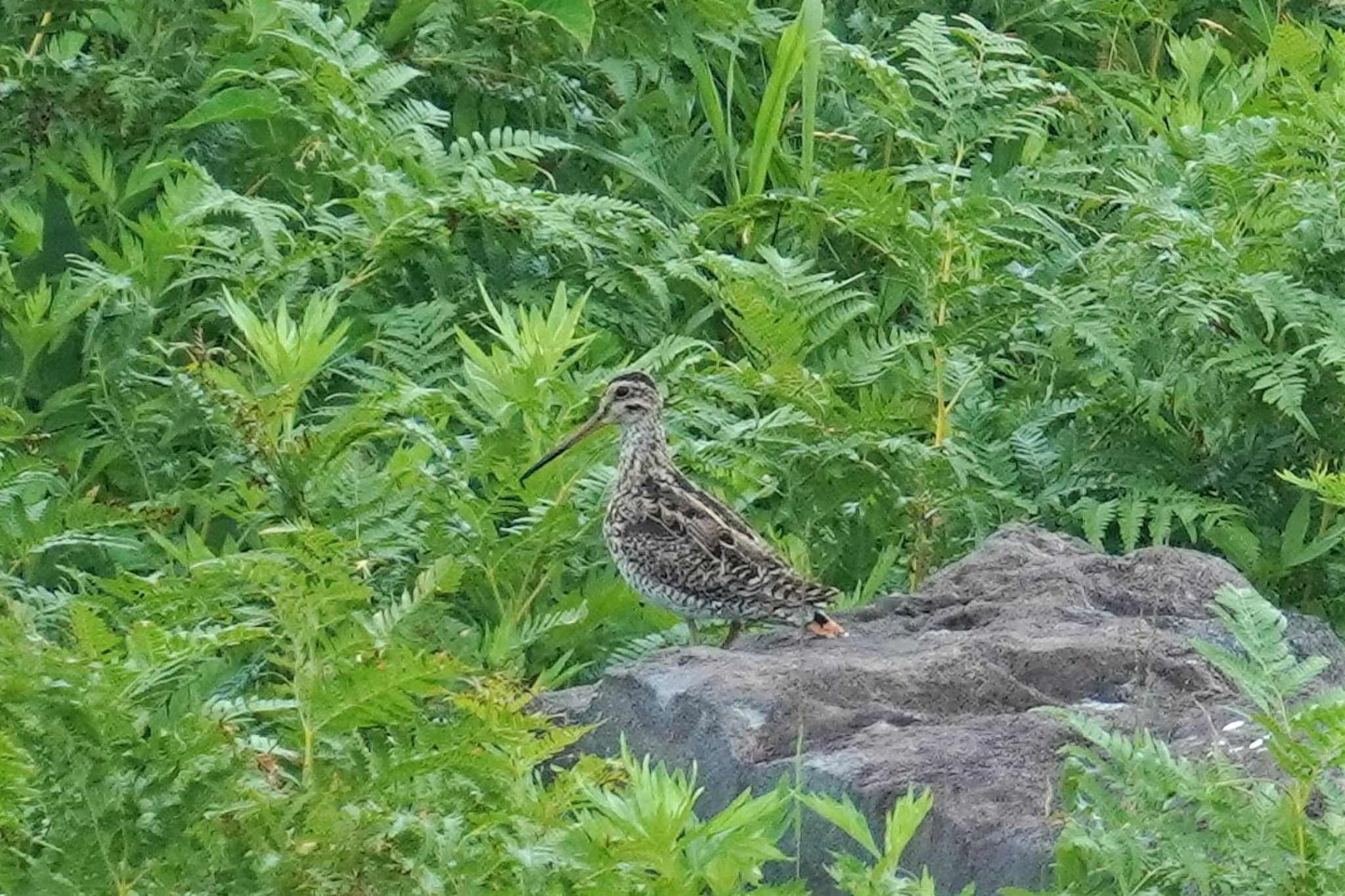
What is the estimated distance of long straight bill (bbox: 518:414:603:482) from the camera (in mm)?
7256

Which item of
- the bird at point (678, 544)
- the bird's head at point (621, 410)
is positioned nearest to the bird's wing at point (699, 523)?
the bird at point (678, 544)

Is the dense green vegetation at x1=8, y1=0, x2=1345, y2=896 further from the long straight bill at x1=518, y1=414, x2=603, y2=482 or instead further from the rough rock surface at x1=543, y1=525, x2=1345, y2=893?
the rough rock surface at x1=543, y1=525, x2=1345, y2=893

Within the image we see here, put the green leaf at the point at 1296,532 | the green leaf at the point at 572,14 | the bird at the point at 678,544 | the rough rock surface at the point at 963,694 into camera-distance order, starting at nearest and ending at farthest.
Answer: the rough rock surface at the point at 963,694 → the bird at the point at 678,544 → the green leaf at the point at 1296,532 → the green leaf at the point at 572,14

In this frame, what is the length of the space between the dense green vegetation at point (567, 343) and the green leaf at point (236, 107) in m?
0.02

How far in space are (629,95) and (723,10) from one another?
44cm

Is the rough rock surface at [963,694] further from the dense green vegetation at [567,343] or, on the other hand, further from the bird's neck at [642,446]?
the bird's neck at [642,446]

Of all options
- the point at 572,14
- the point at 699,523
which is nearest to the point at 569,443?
the point at 699,523

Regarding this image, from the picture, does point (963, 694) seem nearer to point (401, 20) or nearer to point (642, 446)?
point (642, 446)

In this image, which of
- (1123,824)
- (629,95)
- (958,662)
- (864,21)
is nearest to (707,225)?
(629,95)

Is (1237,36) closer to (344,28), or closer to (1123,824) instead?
(344,28)

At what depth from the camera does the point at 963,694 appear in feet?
19.0

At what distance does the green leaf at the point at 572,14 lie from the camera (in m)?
9.00

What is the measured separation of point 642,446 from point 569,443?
20 centimetres

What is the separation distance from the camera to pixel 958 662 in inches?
231
